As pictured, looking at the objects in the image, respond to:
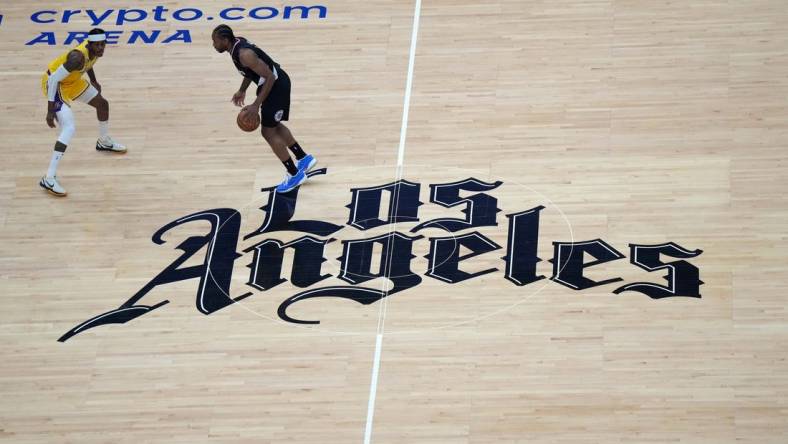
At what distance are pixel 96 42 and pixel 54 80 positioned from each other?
1.98 ft

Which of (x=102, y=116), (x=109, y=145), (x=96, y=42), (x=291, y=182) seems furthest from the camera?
(x=109, y=145)

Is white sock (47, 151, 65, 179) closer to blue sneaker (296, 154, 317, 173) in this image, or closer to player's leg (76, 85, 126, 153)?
player's leg (76, 85, 126, 153)

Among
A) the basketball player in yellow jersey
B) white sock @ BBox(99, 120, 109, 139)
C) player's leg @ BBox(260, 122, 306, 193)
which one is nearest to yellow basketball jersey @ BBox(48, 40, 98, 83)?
the basketball player in yellow jersey

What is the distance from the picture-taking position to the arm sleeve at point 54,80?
12.3 metres

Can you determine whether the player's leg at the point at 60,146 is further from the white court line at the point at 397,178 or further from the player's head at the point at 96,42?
the white court line at the point at 397,178

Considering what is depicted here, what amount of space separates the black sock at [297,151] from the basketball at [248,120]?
0.54 m

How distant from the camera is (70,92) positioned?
1256 cm

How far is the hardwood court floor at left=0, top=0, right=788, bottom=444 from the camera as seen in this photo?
34.2 feet

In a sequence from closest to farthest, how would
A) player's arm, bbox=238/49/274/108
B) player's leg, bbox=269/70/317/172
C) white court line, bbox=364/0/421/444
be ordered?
1. white court line, bbox=364/0/421/444
2. player's arm, bbox=238/49/274/108
3. player's leg, bbox=269/70/317/172

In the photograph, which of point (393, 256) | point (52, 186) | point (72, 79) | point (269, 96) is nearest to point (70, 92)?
point (72, 79)

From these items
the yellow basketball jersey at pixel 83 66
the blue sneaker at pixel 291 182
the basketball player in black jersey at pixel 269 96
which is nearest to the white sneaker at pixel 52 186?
the yellow basketball jersey at pixel 83 66

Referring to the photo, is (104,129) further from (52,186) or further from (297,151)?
(297,151)

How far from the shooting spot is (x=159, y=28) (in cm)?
1466

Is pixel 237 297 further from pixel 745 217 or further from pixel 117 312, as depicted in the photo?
pixel 745 217
